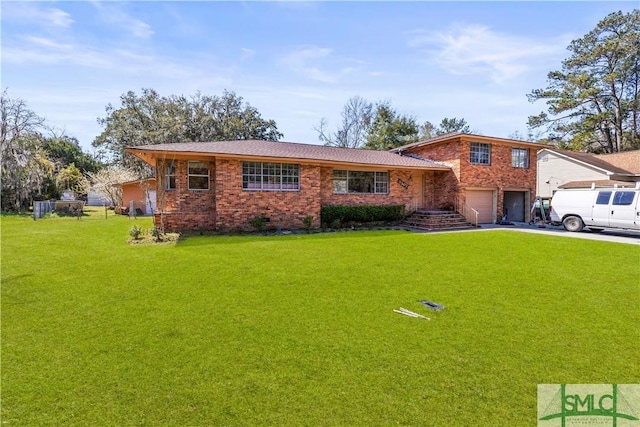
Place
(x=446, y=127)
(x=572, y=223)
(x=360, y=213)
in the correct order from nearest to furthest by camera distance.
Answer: (x=572, y=223) → (x=360, y=213) → (x=446, y=127)

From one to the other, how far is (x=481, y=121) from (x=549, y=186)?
68.0 ft

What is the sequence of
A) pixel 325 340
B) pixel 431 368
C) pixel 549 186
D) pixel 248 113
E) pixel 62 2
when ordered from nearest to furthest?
pixel 431 368
pixel 325 340
pixel 62 2
pixel 549 186
pixel 248 113

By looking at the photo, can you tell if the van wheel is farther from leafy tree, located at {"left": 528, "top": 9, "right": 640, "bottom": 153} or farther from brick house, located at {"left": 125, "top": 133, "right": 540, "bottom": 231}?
leafy tree, located at {"left": 528, "top": 9, "right": 640, "bottom": 153}

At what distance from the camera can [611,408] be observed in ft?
8.18

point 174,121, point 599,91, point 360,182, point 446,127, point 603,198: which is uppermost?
point 446,127

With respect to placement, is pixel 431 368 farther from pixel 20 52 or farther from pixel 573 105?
pixel 573 105

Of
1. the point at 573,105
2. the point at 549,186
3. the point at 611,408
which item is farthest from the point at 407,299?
the point at 573,105

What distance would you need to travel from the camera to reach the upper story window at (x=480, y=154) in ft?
56.8

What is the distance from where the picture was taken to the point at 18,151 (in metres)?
24.8

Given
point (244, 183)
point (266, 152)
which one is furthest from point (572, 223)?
point (244, 183)

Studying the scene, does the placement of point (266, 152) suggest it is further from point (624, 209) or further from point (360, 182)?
point (624, 209)

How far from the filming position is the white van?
39.1ft

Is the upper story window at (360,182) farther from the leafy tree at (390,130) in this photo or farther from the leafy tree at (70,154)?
the leafy tree at (70,154)

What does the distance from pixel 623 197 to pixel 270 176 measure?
13665mm
